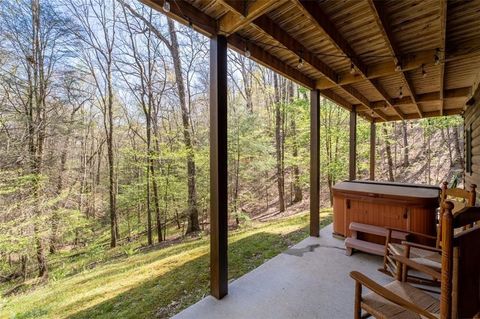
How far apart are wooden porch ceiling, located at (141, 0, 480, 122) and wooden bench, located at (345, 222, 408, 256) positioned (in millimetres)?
2255

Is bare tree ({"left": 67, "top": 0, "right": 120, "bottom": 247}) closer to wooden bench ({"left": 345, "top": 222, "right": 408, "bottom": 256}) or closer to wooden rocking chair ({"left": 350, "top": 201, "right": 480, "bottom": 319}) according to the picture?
wooden bench ({"left": 345, "top": 222, "right": 408, "bottom": 256})

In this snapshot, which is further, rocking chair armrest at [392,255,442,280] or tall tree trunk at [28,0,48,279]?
tall tree trunk at [28,0,48,279]

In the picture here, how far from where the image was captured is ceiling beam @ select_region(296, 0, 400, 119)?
205 centimetres

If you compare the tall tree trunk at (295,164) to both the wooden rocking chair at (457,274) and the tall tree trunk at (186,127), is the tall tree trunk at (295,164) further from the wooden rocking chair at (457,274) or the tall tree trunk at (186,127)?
Answer: the wooden rocking chair at (457,274)

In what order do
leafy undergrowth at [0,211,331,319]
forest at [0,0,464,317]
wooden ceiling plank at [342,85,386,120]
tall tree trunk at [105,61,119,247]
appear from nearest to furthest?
1. leafy undergrowth at [0,211,331,319]
2. wooden ceiling plank at [342,85,386,120]
3. forest at [0,0,464,317]
4. tall tree trunk at [105,61,119,247]

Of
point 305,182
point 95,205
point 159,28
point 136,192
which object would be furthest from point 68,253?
point 305,182

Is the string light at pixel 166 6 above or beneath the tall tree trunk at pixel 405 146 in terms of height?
above

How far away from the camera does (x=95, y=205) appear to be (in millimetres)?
8016

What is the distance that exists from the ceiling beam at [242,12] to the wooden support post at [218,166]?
0.50ft

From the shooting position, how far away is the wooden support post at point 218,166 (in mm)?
2398

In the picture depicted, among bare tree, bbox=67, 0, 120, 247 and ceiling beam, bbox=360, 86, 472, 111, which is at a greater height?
bare tree, bbox=67, 0, 120, 247

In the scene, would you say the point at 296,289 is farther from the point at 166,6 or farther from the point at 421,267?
the point at 166,6

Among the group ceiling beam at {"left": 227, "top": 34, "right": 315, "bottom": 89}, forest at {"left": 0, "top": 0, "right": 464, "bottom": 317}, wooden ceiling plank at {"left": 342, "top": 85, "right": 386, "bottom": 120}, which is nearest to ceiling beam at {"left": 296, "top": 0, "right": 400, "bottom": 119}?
ceiling beam at {"left": 227, "top": 34, "right": 315, "bottom": 89}

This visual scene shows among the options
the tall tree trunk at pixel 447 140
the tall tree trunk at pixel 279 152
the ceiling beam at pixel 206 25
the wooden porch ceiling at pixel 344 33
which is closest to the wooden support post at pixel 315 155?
the wooden porch ceiling at pixel 344 33
